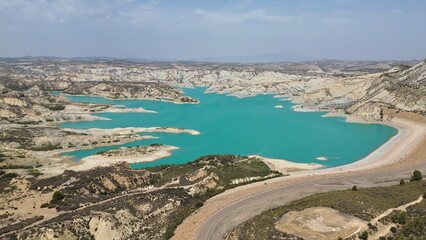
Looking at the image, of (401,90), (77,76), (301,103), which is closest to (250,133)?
(401,90)

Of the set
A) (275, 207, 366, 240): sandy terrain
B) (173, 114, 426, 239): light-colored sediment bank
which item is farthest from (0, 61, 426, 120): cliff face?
(275, 207, 366, 240): sandy terrain

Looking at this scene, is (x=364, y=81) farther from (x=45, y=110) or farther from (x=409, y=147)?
(x=45, y=110)

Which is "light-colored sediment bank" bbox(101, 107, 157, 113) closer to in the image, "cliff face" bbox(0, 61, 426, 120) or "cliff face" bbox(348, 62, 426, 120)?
"cliff face" bbox(0, 61, 426, 120)

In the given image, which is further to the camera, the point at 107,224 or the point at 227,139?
the point at 227,139

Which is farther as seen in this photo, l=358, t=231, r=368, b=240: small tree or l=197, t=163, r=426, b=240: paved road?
l=197, t=163, r=426, b=240: paved road

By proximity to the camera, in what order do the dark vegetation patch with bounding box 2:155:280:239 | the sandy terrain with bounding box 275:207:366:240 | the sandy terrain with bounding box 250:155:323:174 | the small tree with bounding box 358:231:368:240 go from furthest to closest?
the sandy terrain with bounding box 250:155:323:174 → the dark vegetation patch with bounding box 2:155:280:239 → the sandy terrain with bounding box 275:207:366:240 → the small tree with bounding box 358:231:368:240
